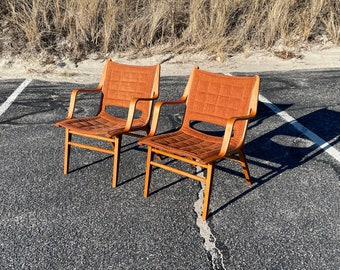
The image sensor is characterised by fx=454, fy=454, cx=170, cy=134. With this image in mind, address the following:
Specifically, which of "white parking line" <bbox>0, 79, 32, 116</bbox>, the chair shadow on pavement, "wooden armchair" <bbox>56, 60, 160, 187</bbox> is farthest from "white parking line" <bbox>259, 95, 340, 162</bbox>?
"white parking line" <bbox>0, 79, 32, 116</bbox>

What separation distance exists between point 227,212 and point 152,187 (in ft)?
2.60

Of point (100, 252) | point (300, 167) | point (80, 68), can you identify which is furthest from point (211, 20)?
point (100, 252)

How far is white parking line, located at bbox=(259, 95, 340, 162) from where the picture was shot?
515cm

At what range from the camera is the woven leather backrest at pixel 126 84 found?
4848 millimetres

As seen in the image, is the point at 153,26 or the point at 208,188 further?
the point at 153,26

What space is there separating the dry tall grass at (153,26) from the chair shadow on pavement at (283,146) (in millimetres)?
4396

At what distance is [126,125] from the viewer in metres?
4.28

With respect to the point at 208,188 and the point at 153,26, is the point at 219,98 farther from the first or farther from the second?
the point at 153,26

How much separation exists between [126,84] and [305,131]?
7.95 ft

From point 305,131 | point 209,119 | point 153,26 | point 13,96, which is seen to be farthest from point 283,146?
point 153,26

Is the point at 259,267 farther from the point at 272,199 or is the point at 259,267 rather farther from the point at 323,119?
the point at 323,119

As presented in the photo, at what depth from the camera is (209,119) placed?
4.46 m

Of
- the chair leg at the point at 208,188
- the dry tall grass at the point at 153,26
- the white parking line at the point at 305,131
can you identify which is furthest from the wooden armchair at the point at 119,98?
the dry tall grass at the point at 153,26

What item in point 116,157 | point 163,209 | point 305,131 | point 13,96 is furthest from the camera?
point 13,96
